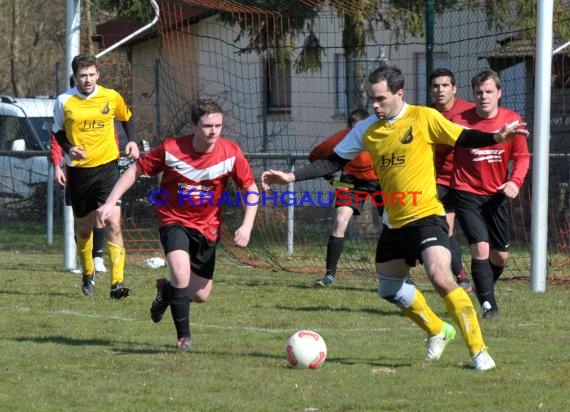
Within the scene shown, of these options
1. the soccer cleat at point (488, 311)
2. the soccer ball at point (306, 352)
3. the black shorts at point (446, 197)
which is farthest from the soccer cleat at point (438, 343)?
the black shorts at point (446, 197)

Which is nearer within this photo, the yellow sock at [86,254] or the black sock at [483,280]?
the black sock at [483,280]

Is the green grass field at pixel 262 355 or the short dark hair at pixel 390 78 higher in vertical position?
the short dark hair at pixel 390 78

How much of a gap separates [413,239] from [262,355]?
1.28 metres

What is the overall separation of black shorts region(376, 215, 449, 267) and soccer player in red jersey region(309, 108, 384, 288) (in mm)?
4089

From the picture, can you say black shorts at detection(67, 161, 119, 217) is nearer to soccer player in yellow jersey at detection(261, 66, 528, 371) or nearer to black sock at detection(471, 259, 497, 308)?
black sock at detection(471, 259, 497, 308)

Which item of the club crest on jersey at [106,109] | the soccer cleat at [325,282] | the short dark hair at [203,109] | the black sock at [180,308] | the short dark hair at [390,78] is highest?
the short dark hair at [390,78]

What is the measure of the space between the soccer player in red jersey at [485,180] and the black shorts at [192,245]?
7.46ft

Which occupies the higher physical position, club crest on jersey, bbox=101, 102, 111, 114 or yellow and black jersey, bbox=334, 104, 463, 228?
club crest on jersey, bbox=101, 102, 111, 114

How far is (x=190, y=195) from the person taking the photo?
7809 millimetres

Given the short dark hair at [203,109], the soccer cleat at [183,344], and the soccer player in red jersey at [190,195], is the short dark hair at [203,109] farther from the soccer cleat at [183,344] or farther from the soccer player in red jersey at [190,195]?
the soccer cleat at [183,344]

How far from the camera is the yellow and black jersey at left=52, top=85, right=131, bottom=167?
10781 mm

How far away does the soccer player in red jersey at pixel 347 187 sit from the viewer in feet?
37.2

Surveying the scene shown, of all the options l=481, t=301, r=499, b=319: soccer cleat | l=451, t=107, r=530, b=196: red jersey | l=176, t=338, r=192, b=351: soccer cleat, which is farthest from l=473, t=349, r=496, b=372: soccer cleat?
l=451, t=107, r=530, b=196: red jersey

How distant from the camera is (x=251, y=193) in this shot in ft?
25.3
